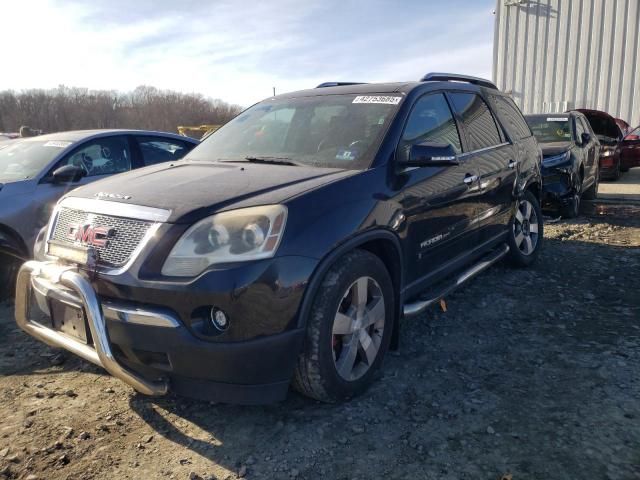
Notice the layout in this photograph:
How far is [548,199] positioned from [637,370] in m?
5.00

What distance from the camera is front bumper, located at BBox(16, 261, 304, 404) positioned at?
238 cm

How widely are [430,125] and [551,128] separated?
6.09 meters

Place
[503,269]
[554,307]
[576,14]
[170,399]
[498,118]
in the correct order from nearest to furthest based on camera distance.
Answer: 1. [170,399]
2. [554,307]
3. [498,118]
4. [503,269]
5. [576,14]

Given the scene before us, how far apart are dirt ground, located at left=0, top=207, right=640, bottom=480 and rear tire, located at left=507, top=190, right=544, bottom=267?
4.15 feet

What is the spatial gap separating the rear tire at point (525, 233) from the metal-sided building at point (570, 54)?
12.0m

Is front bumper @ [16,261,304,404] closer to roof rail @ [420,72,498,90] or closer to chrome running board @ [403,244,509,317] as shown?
chrome running board @ [403,244,509,317]

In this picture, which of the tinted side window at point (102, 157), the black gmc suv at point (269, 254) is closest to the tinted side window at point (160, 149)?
the tinted side window at point (102, 157)

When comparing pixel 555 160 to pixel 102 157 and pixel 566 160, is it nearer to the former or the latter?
pixel 566 160

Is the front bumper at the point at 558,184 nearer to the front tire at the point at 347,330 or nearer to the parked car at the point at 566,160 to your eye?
the parked car at the point at 566,160

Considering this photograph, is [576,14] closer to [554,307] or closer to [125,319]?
[554,307]

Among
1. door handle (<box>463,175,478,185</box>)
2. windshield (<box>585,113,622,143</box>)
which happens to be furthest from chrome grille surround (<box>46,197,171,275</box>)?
windshield (<box>585,113,622,143</box>)

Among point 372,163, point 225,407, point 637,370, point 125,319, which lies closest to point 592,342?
point 637,370

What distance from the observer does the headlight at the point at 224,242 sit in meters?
2.42

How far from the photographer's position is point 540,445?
2.55m
